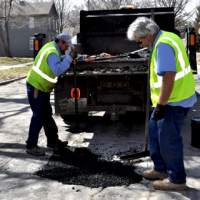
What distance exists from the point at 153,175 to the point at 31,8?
3933 centimetres

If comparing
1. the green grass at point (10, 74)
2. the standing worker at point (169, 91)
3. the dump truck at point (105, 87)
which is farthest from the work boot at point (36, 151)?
the green grass at point (10, 74)

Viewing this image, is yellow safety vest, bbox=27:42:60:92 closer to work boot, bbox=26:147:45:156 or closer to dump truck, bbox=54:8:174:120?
dump truck, bbox=54:8:174:120

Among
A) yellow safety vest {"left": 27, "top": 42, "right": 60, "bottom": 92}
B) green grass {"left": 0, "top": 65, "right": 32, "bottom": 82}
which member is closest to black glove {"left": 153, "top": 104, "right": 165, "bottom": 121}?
yellow safety vest {"left": 27, "top": 42, "right": 60, "bottom": 92}

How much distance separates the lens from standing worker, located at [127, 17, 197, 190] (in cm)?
292

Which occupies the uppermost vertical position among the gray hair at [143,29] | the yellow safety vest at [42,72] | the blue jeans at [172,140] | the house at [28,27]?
the house at [28,27]

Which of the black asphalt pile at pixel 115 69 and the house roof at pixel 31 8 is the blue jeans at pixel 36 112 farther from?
the house roof at pixel 31 8

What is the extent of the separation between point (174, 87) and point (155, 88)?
23 centimetres

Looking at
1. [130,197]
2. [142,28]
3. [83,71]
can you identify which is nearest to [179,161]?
[130,197]

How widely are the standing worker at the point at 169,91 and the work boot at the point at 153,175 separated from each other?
0.64 ft

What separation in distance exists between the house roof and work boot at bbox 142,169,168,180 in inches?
1280

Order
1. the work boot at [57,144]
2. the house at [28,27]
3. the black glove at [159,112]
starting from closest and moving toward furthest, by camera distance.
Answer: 1. the black glove at [159,112]
2. the work boot at [57,144]
3. the house at [28,27]

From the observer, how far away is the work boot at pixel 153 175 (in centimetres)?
355

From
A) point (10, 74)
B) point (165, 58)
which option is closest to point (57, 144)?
point (165, 58)

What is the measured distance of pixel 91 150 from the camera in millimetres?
4703
